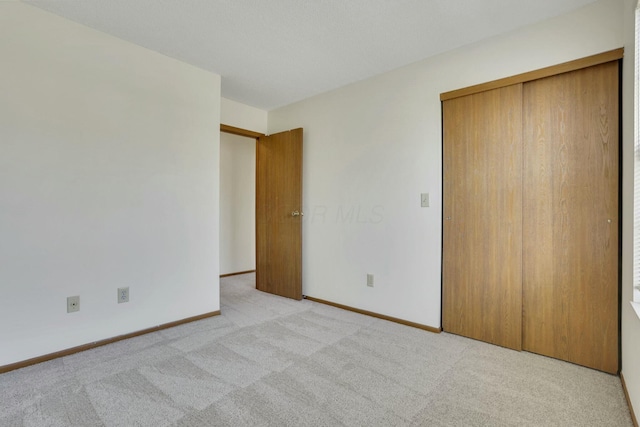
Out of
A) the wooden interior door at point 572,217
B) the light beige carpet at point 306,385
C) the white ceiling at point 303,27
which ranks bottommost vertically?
the light beige carpet at point 306,385

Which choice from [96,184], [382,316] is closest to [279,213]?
[382,316]

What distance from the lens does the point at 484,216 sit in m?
2.50

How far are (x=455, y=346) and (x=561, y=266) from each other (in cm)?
95

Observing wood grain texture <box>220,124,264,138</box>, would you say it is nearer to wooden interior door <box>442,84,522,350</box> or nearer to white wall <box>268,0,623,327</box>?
white wall <box>268,0,623,327</box>

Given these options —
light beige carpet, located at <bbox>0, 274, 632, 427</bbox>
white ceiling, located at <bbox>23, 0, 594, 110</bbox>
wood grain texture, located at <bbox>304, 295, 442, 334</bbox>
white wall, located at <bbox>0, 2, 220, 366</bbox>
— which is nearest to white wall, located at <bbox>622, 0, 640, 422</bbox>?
light beige carpet, located at <bbox>0, 274, 632, 427</bbox>

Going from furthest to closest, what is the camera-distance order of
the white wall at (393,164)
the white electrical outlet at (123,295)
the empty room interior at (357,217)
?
the white electrical outlet at (123,295), the white wall at (393,164), the empty room interior at (357,217)

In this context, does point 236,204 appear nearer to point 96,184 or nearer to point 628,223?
point 96,184

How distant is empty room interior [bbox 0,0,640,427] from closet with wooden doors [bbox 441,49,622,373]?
0.01m

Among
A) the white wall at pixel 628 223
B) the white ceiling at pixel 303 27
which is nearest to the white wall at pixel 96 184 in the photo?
the white ceiling at pixel 303 27

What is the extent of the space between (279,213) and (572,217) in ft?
9.61

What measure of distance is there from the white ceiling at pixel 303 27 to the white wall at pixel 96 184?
0.27m

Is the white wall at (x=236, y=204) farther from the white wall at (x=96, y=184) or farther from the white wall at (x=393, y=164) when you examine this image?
the white wall at (x=96, y=184)

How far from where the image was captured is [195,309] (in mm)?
3049

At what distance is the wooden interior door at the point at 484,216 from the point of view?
2.36 meters
